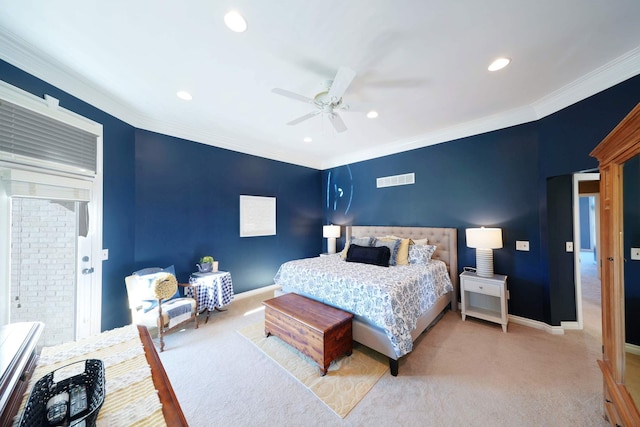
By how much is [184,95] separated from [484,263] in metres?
4.48

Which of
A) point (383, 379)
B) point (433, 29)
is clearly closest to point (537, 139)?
point (433, 29)

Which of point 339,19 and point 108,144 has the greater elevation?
point 339,19

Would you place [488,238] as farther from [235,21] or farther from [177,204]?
[177,204]

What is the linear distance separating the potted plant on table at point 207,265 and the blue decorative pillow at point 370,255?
2204 mm

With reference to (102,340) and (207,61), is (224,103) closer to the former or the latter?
(207,61)

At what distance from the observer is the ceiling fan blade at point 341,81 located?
5.91 ft

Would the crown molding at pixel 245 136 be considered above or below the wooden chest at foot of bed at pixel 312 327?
above

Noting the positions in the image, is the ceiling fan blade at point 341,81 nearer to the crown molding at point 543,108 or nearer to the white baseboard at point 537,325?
the crown molding at point 543,108

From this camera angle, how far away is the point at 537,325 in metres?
2.91

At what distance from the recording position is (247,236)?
4277mm

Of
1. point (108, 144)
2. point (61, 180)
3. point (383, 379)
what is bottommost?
point (383, 379)

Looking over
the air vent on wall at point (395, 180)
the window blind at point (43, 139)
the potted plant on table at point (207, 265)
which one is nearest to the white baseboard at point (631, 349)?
the air vent on wall at point (395, 180)

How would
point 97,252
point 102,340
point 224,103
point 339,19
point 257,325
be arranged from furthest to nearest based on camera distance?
point 257,325 → point 224,103 → point 97,252 → point 339,19 → point 102,340

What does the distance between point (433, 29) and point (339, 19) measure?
0.75 meters
